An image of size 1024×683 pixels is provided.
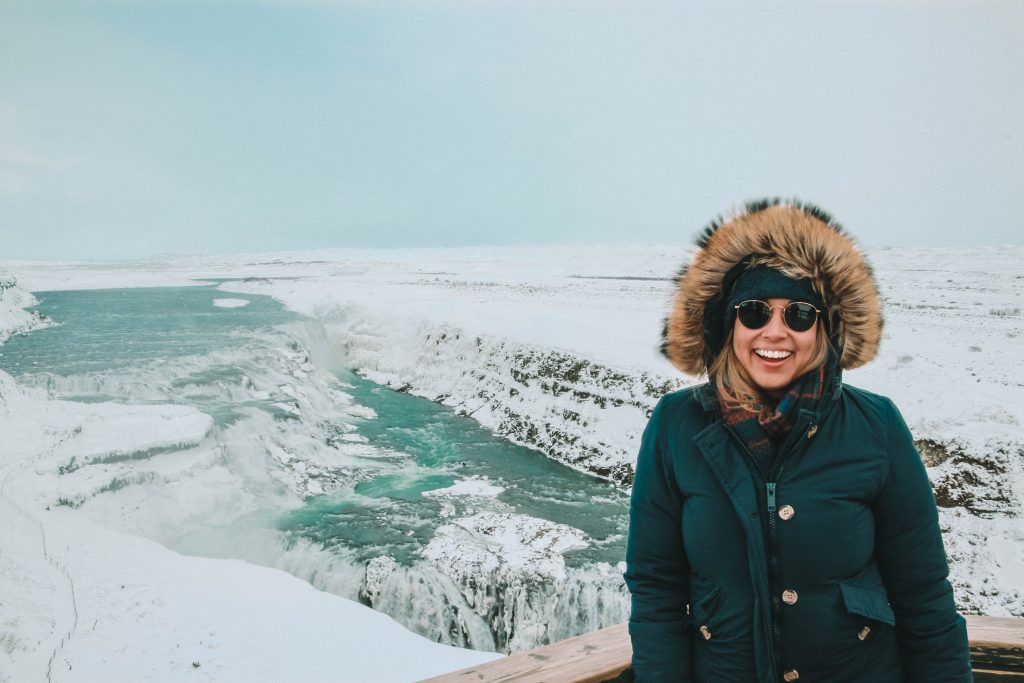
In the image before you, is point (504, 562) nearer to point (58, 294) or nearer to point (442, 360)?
point (442, 360)

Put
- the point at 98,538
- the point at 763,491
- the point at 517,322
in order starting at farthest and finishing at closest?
the point at 517,322 < the point at 98,538 < the point at 763,491

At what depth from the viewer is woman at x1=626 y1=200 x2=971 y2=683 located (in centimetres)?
190

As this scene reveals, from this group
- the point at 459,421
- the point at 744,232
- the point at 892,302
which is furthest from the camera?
the point at 892,302

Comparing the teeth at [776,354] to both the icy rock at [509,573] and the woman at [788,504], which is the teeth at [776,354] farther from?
the icy rock at [509,573]

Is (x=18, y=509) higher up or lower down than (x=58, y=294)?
lower down

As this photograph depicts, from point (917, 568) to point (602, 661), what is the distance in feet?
3.95

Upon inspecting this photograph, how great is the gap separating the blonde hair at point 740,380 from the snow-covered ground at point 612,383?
0.41 m

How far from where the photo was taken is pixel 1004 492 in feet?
38.6

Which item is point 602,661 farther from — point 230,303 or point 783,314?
point 230,303

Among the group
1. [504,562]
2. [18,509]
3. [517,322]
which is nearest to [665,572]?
[504,562]

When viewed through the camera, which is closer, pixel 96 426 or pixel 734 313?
pixel 734 313

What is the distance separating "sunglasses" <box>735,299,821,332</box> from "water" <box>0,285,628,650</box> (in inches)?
365

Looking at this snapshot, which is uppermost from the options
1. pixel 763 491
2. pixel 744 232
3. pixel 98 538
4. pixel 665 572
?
pixel 744 232

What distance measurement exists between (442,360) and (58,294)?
3848cm
